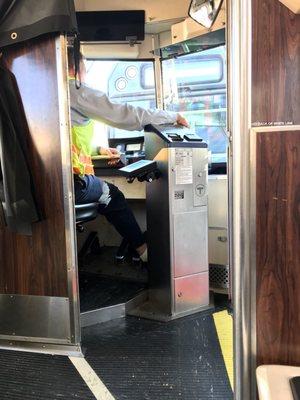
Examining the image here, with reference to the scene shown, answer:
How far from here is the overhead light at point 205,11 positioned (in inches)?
102

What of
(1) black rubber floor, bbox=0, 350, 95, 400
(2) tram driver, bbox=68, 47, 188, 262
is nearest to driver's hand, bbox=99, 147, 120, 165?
(2) tram driver, bbox=68, 47, 188, 262

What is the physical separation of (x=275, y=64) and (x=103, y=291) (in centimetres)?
224

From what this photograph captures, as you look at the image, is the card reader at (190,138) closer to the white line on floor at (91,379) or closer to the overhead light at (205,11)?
the overhead light at (205,11)

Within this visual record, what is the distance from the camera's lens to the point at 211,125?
339cm

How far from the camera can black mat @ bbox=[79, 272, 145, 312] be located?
2.60 m

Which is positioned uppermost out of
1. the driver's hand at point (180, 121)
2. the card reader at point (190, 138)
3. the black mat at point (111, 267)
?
the driver's hand at point (180, 121)

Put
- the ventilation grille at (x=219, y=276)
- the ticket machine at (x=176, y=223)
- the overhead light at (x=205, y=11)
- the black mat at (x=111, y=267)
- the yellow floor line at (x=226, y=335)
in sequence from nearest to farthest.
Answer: the yellow floor line at (x=226, y=335) → the ticket machine at (x=176, y=223) → the overhead light at (x=205, y=11) → the ventilation grille at (x=219, y=276) → the black mat at (x=111, y=267)

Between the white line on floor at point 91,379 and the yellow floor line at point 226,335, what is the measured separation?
1.99ft

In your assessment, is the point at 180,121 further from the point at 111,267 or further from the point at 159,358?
the point at 159,358

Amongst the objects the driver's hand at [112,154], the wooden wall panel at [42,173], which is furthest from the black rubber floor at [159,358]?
the driver's hand at [112,154]

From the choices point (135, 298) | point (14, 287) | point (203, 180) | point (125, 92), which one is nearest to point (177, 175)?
point (203, 180)

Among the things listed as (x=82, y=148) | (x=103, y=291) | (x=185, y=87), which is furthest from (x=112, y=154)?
(x=103, y=291)

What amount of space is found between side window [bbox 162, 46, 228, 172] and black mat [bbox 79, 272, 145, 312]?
4.48 feet

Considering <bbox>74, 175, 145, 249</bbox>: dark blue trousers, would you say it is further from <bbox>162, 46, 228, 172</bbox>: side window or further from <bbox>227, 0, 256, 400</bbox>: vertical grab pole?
<bbox>227, 0, 256, 400</bbox>: vertical grab pole
